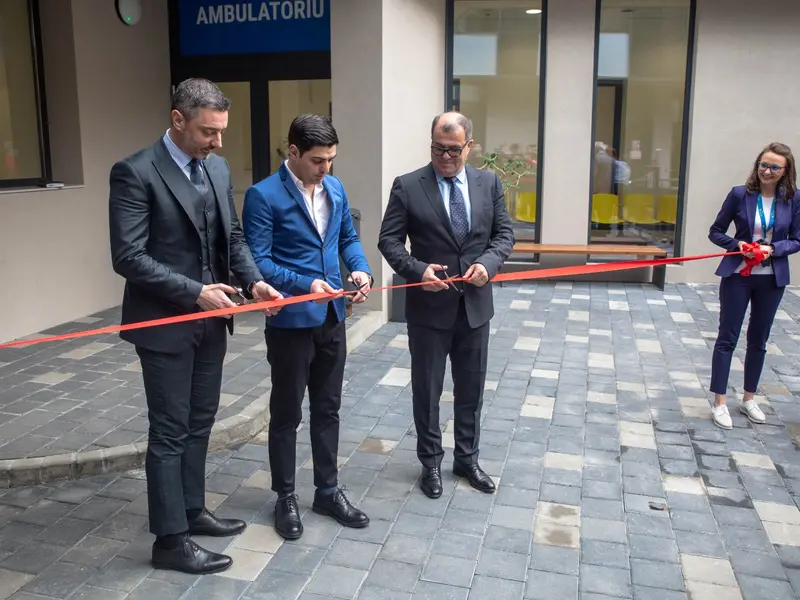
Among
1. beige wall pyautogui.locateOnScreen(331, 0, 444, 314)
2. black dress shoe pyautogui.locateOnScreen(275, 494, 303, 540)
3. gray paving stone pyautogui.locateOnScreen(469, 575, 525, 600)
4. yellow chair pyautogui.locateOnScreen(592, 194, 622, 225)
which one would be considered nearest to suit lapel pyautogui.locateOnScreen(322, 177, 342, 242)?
black dress shoe pyautogui.locateOnScreen(275, 494, 303, 540)

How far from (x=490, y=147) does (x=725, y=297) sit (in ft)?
20.9

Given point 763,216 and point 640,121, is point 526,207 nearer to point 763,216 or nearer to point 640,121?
point 640,121

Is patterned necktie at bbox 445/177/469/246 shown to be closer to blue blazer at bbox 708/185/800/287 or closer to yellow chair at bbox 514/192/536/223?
blue blazer at bbox 708/185/800/287

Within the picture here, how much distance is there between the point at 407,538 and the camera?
365cm

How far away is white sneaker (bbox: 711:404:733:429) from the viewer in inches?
202

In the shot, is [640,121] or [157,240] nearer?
[157,240]

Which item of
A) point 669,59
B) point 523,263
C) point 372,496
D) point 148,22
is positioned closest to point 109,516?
point 372,496

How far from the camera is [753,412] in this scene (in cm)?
525

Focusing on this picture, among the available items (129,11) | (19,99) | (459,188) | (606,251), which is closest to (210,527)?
(459,188)

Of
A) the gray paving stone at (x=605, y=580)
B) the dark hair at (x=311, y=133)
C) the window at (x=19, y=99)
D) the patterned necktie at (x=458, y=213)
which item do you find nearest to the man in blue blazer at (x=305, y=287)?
the dark hair at (x=311, y=133)

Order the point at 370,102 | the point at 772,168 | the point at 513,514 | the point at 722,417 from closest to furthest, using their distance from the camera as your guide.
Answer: the point at 513,514
the point at 772,168
the point at 722,417
the point at 370,102

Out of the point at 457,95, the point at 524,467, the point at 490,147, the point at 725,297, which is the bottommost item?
the point at 524,467

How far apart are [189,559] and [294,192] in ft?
5.49

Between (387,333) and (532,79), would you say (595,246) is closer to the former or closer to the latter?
(532,79)
